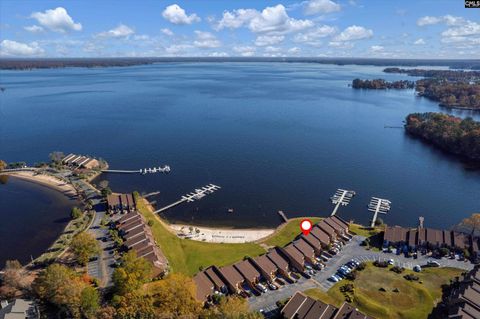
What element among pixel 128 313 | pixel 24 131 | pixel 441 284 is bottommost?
pixel 441 284

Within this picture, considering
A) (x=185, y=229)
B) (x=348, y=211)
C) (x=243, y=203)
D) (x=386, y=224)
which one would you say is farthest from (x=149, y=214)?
(x=386, y=224)

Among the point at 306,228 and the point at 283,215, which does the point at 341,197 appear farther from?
the point at 306,228

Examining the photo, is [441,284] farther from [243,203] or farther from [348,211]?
[243,203]

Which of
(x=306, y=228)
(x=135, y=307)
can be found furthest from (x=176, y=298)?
(x=306, y=228)

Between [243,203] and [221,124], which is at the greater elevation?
[221,124]

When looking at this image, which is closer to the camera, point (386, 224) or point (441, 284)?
point (441, 284)

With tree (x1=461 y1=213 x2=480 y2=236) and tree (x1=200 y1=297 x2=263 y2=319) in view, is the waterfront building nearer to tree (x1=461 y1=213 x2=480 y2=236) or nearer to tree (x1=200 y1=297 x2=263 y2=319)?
tree (x1=200 y1=297 x2=263 y2=319)
